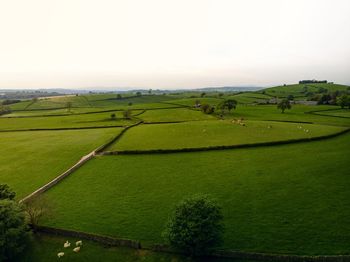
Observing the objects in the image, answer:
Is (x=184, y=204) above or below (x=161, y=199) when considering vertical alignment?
above

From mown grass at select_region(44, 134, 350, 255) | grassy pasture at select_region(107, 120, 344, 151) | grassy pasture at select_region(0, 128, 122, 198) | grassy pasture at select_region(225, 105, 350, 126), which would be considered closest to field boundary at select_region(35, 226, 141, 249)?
mown grass at select_region(44, 134, 350, 255)

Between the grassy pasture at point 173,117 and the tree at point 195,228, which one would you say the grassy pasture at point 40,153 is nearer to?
the grassy pasture at point 173,117

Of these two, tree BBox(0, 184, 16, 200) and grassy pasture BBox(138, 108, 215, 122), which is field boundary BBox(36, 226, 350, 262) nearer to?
tree BBox(0, 184, 16, 200)

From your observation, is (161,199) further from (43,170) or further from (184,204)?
(43,170)

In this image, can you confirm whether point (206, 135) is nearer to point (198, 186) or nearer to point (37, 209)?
point (198, 186)

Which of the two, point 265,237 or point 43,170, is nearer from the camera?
point 265,237

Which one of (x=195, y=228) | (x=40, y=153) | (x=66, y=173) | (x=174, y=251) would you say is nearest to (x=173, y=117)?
(x=40, y=153)

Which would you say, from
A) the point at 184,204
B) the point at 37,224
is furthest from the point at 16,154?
the point at 184,204
